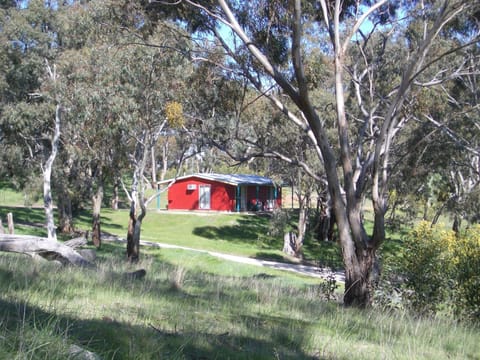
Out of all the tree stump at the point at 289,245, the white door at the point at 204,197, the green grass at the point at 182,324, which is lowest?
the tree stump at the point at 289,245

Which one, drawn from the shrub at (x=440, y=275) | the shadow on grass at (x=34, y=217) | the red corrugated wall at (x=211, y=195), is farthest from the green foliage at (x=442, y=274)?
the red corrugated wall at (x=211, y=195)

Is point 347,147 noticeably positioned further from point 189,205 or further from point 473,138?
point 189,205

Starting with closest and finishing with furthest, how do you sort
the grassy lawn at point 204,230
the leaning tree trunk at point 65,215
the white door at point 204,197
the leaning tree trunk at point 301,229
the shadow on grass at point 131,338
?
the shadow on grass at point 131,338 → the leaning tree trunk at point 65,215 → the leaning tree trunk at point 301,229 → the grassy lawn at point 204,230 → the white door at point 204,197

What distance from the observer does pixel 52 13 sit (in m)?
25.0

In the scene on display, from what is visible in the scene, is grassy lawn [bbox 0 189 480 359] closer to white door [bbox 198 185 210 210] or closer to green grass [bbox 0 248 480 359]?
green grass [bbox 0 248 480 359]

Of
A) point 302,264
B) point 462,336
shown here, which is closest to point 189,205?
point 302,264

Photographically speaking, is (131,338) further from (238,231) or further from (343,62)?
(238,231)

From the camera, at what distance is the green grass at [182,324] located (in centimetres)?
399

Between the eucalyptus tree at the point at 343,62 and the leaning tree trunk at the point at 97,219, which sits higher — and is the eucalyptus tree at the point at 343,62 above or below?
above

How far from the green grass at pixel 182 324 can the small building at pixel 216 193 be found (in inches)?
1581

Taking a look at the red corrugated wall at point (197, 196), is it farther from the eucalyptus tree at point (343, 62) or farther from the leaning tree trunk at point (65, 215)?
the eucalyptus tree at point (343, 62)

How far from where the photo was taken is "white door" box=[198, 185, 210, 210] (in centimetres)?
4900

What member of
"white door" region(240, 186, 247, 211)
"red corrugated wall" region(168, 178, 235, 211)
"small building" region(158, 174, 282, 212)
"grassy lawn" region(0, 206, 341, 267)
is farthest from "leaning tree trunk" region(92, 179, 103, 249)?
"white door" region(240, 186, 247, 211)

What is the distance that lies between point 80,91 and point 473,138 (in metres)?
17.1
